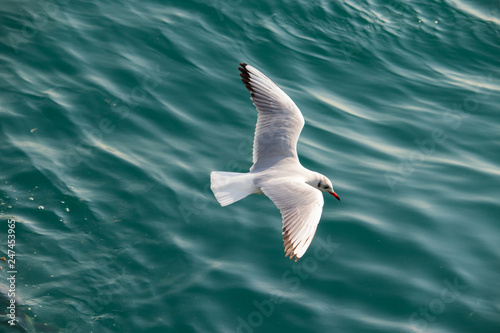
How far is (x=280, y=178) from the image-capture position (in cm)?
648

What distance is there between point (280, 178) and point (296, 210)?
601 millimetres

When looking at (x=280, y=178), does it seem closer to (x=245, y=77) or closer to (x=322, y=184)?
(x=322, y=184)

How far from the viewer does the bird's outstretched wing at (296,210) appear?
572 centimetres

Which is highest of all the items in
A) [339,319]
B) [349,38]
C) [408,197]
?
[349,38]

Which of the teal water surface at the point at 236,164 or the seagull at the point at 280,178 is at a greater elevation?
the seagull at the point at 280,178

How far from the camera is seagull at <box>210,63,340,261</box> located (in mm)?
5887

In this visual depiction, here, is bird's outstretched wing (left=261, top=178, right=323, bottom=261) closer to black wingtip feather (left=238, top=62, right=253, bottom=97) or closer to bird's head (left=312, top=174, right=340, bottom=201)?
bird's head (left=312, top=174, right=340, bottom=201)

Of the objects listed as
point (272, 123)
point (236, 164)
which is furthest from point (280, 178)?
point (236, 164)

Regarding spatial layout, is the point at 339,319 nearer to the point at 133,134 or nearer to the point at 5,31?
the point at 133,134

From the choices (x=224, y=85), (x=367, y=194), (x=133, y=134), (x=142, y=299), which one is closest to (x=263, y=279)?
(x=142, y=299)

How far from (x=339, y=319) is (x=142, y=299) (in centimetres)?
218

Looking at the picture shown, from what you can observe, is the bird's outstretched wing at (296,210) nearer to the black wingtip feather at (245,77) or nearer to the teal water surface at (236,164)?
the teal water surface at (236,164)

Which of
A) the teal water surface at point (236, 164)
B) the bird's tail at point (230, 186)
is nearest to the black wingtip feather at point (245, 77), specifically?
the teal water surface at point (236, 164)

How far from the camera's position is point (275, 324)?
669 centimetres
